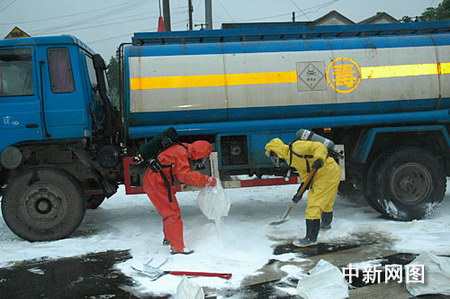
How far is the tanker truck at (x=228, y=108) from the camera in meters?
5.26

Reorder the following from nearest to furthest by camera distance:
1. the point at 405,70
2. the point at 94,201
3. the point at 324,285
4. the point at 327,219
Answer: the point at 324,285, the point at 327,219, the point at 405,70, the point at 94,201

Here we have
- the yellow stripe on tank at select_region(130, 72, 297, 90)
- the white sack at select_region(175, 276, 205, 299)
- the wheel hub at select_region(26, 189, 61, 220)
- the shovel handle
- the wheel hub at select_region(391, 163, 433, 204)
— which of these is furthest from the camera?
the wheel hub at select_region(391, 163, 433, 204)

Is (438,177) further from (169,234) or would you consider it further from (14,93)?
(14,93)

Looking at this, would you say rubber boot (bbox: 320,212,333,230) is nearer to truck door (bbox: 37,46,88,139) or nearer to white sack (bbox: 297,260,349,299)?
white sack (bbox: 297,260,349,299)

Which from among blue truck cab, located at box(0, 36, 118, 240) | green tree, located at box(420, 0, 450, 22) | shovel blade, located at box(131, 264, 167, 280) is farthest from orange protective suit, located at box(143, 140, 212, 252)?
green tree, located at box(420, 0, 450, 22)

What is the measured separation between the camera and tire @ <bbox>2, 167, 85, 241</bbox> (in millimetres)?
5207

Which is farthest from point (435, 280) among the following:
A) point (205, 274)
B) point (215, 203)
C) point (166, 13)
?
point (166, 13)

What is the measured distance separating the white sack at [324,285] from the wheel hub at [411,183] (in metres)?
2.81

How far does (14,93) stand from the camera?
5.22 metres

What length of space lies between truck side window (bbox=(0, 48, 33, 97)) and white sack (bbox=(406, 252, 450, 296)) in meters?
4.93

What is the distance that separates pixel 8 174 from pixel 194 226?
2659 millimetres

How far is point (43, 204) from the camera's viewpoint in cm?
527

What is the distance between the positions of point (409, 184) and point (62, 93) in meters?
5.02

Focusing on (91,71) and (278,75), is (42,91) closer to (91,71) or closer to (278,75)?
(91,71)
